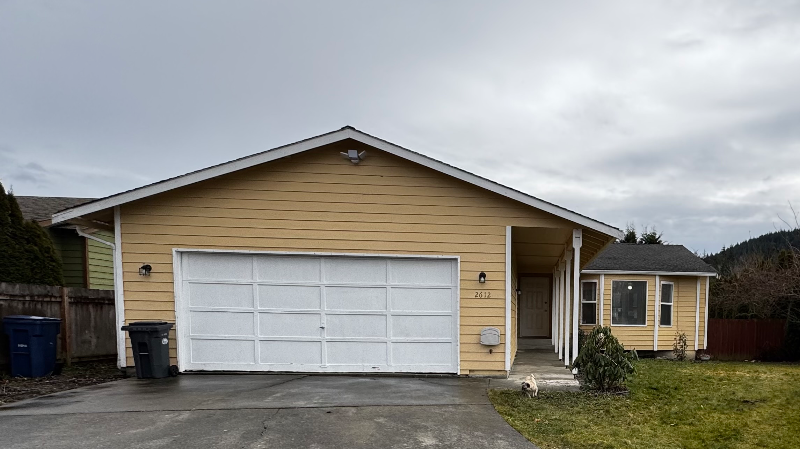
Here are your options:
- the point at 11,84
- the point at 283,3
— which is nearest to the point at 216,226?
the point at 283,3

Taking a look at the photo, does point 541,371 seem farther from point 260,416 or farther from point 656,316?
point 656,316

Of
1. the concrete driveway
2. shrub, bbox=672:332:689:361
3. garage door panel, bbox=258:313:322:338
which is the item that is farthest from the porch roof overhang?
shrub, bbox=672:332:689:361

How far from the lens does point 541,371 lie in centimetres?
770

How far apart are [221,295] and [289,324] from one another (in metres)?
1.26

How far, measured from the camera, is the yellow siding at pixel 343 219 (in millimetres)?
6953

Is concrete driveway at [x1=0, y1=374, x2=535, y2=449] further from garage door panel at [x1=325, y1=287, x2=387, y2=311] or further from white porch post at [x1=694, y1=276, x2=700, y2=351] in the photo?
white porch post at [x1=694, y1=276, x2=700, y2=351]

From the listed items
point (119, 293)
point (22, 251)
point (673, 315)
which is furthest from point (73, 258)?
point (673, 315)

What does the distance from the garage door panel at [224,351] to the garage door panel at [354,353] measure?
1340mm

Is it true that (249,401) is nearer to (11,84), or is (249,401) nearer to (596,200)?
(11,84)

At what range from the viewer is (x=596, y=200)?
39750 millimetres

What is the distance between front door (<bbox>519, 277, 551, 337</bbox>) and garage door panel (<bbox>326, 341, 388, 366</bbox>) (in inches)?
369

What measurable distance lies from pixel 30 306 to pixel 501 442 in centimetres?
798

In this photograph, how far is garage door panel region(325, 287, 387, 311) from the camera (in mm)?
7086

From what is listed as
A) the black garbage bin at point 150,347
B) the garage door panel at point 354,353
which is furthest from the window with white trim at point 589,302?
the black garbage bin at point 150,347
